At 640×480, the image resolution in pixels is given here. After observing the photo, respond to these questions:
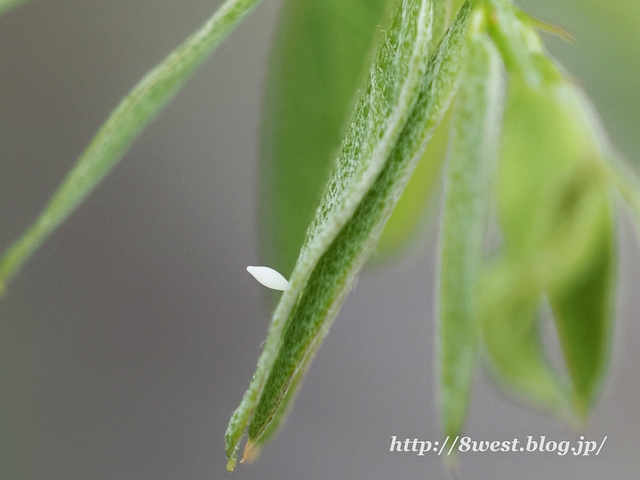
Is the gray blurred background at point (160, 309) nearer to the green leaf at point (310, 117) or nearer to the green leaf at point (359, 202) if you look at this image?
the green leaf at point (310, 117)

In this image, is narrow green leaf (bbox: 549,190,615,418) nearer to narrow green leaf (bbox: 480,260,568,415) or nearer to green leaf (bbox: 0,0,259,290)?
narrow green leaf (bbox: 480,260,568,415)

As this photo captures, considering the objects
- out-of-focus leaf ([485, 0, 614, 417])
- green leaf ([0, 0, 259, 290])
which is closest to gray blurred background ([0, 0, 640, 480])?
out-of-focus leaf ([485, 0, 614, 417])

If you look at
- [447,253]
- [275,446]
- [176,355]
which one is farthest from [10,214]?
[447,253]

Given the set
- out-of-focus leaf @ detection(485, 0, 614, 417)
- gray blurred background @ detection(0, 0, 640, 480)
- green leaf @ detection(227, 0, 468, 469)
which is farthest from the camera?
gray blurred background @ detection(0, 0, 640, 480)

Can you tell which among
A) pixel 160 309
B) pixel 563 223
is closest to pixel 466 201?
pixel 563 223

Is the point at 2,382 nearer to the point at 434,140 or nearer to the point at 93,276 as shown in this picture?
the point at 93,276

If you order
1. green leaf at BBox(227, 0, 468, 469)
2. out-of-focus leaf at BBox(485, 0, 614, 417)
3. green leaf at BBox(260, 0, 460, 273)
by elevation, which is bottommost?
green leaf at BBox(227, 0, 468, 469)
